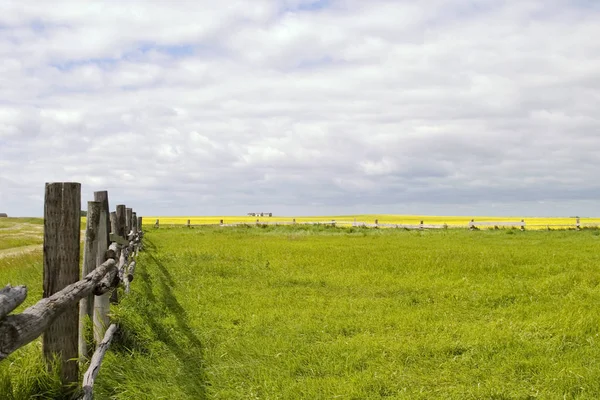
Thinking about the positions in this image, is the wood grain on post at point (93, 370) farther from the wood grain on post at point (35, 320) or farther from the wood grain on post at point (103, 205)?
the wood grain on post at point (103, 205)

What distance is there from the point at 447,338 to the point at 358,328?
1508 mm

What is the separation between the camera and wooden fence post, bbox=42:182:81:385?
198 inches

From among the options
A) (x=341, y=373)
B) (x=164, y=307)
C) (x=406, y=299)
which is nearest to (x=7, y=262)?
(x=164, y=307)

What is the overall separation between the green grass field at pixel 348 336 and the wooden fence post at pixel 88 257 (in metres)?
0.43

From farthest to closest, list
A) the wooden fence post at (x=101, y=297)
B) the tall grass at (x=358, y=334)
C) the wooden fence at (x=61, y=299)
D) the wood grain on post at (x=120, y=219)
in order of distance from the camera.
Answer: the wood grain on post at (x=120, y=219)
the wooden fence post at (x=101, y=297)
the tall grass at (x=358, y=334)
the wooden fence at (x=61, y=299)

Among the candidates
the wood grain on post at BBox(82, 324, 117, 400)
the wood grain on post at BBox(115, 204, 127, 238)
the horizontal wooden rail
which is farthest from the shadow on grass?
the horizontal wooden rail

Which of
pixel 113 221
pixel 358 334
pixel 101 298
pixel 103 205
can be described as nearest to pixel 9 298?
pixel 101 298

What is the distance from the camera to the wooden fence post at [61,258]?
5020 millimetres

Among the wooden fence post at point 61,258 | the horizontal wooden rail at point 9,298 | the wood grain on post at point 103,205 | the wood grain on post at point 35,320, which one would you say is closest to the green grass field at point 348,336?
the wooden fence post at point 61,258

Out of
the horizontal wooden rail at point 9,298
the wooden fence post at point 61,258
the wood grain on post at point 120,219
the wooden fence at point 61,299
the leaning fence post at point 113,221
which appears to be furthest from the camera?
the wood grain on post at point 120,219

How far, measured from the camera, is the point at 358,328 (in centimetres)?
888

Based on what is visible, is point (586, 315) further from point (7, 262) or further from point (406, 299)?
point (7, 262)

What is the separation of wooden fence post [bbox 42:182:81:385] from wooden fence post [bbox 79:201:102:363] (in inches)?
36.6

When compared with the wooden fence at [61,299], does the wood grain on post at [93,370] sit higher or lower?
lower
